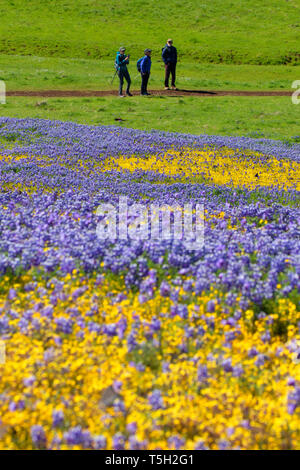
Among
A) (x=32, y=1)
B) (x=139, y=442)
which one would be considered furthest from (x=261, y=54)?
(x=139, y=442)

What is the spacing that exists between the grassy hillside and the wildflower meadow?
5188 cm

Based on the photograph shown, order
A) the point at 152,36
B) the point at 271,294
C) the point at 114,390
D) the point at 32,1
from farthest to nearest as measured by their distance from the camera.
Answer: the point at 32,1 < the point at 152,36 < the point at 271,294 < the point at 114,390

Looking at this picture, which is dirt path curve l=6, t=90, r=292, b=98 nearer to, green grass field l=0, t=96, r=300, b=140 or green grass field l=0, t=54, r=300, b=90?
green grass field l=0, t=54, r=300, b=90

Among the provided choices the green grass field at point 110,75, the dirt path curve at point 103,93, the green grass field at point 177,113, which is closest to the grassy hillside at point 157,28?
the green grass field at point 110,75

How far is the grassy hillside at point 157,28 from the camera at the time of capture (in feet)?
186

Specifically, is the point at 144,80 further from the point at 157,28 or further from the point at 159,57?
the point at 157,28

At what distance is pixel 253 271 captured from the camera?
6227 mm

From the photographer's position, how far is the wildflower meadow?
4.05 metres

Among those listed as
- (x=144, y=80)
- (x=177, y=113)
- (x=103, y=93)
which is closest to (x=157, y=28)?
(x=103, y=93)

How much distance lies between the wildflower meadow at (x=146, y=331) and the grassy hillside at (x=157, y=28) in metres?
51.9

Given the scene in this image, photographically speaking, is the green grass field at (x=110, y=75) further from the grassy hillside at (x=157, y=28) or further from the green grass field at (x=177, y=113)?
the green grass field at (x=177, y=113)

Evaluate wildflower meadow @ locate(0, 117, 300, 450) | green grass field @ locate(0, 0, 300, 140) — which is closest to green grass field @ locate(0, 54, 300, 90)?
green grass field @ locate(0, 0, 300, 140)

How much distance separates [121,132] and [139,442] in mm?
16694

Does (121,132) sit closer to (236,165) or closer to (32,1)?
(236,165)
